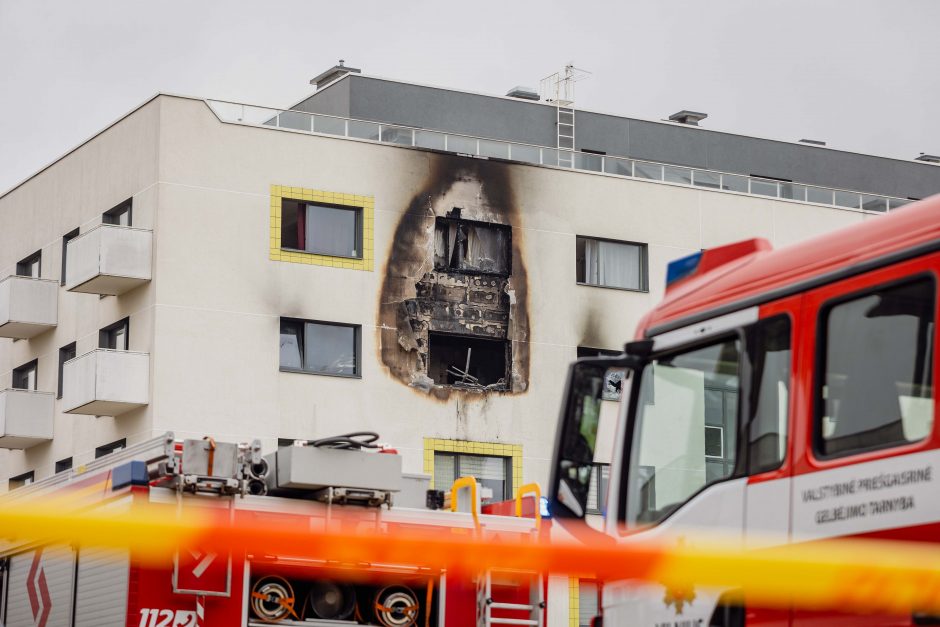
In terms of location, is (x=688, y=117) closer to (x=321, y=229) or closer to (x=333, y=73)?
(x=333, y=73)

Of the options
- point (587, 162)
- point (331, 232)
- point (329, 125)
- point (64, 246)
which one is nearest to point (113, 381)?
point (331, 232)

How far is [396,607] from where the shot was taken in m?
11.8

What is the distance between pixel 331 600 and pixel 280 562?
19.8 inches

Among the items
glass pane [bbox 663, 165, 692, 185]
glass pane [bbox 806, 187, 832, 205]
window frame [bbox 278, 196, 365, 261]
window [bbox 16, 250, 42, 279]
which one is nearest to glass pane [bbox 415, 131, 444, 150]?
window frame [bbox 278, 196, 365, 261]

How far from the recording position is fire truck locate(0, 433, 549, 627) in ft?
37.0

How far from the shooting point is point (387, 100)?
4856 cm

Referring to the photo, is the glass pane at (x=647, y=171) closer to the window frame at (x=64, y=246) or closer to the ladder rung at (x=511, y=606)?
the window frame at (x=64, y=246)

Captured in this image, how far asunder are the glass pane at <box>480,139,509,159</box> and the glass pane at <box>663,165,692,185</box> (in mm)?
4081

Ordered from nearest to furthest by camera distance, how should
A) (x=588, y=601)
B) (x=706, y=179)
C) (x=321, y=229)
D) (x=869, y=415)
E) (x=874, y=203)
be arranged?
(x=869, y=415) < (x=588, y=601) < (x=321, y=229) < (x=706, y=179) < (x=874, y=203)

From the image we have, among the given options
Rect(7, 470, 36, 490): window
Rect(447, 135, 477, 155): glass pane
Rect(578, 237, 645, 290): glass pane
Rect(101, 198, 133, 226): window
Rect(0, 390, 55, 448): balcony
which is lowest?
Rect(7, 470, 36, 490): window

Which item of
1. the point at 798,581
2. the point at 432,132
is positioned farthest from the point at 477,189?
the point at 798,581

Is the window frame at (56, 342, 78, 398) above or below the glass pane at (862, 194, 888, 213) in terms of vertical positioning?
below

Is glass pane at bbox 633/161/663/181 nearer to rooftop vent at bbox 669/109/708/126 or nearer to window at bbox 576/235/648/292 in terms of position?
window at bbox 576/235/648/292

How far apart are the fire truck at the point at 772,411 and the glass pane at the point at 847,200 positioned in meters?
33.7
